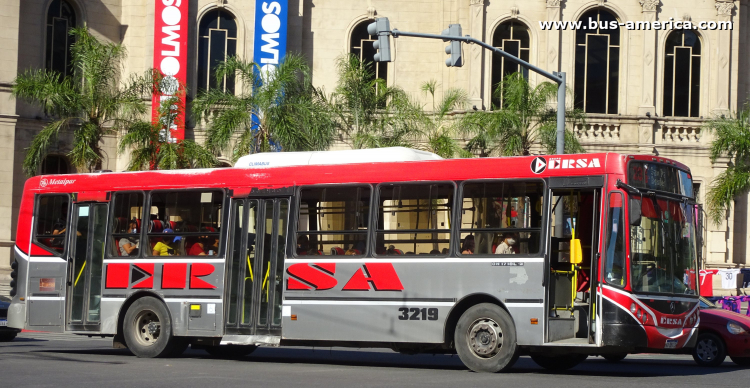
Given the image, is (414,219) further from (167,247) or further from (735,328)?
(735,328)

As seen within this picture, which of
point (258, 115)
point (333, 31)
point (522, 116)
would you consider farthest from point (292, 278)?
point (333, 31)

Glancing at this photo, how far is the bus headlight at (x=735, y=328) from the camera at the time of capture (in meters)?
16.9

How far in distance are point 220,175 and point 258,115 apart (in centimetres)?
1095

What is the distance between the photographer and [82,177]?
16984mm

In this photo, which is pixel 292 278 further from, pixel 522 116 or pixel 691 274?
pixel 522 116

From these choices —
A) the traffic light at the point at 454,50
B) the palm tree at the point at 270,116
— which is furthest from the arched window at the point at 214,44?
the traffic light at the point at 454,50

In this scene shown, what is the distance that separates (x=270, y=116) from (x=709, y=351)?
13011 millimetres

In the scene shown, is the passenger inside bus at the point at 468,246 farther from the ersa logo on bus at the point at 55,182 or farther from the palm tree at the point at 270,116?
the palm tree at the point at 270,116

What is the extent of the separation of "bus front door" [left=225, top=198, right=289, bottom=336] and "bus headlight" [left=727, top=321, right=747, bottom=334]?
303 inches

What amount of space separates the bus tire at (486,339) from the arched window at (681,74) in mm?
23672

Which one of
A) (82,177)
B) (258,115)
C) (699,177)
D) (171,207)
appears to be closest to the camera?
(171,207)

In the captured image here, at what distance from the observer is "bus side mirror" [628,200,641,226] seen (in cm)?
1262

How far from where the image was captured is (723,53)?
113 feet

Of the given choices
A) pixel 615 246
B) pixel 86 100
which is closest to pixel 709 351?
pixel 615 246
